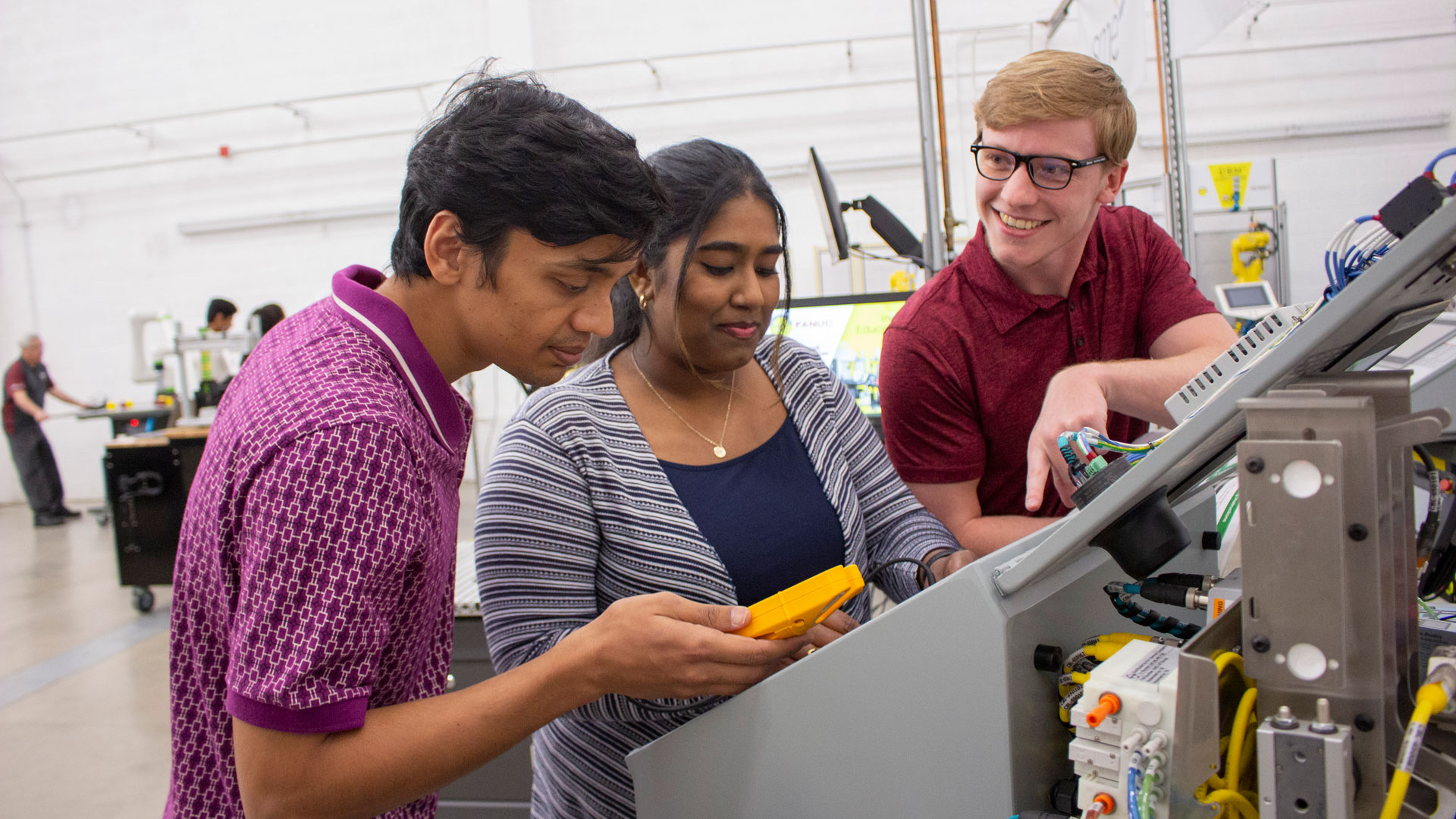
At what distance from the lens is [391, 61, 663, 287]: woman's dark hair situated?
719 mm

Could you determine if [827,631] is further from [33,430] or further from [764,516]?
[33,430]

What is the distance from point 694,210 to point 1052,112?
1.50 ft

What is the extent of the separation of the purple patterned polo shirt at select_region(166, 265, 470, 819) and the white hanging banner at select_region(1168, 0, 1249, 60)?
1676mm

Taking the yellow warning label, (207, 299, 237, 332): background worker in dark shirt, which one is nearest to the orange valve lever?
the yellow warning label

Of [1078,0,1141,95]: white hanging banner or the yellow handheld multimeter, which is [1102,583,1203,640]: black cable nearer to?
the yellow handheld multimeter

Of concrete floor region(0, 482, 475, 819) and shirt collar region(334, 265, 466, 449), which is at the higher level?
shirt collar region(334, 265, 466, 449)

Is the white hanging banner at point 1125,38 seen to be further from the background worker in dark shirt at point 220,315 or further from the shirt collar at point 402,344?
the background worker in dark shirt at point 220,315

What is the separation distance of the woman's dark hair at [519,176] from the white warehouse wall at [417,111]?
18.2 ft

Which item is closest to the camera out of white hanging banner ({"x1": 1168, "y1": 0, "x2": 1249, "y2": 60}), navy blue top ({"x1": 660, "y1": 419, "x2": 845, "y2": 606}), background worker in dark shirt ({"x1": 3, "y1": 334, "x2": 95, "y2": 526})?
navy blue top ({"x1": 660, "y1": 419, "x2": 845, "y2": 606})

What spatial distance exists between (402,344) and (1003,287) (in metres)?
0.80

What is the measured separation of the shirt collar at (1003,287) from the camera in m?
1.23

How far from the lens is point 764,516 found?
1011 mm

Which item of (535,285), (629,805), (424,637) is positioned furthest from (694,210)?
(629,805)

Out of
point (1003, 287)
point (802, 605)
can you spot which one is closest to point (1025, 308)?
point (1003, 287)
